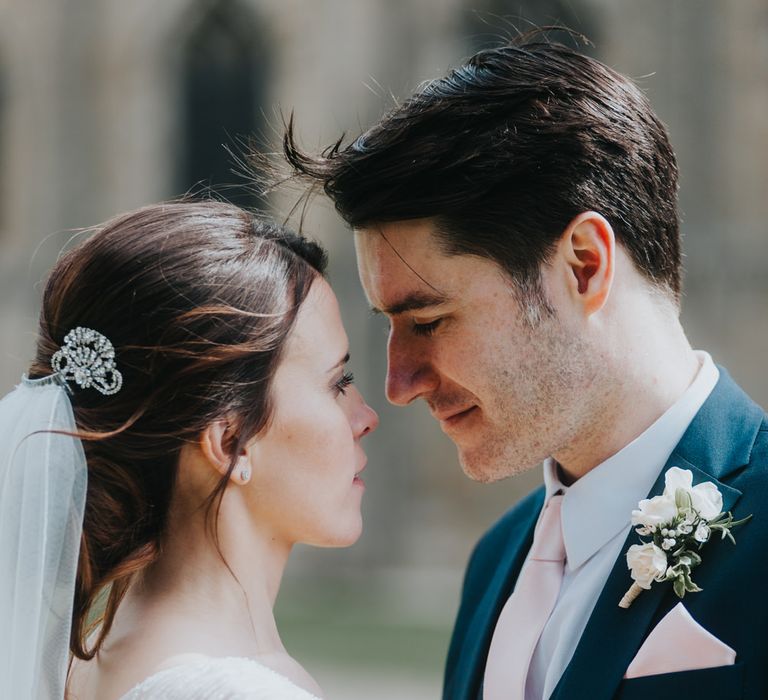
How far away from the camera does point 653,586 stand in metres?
2.83

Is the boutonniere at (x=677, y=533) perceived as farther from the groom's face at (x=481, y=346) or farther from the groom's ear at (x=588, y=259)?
the groom's ear at (x=588, y=259)

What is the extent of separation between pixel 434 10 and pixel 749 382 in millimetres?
6106

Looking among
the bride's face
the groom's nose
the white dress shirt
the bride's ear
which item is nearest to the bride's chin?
the bride's face

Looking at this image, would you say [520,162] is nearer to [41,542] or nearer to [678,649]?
[678,649]

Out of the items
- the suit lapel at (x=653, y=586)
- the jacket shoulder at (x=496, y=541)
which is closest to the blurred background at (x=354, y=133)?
the jacket shoulder at (x=496, y=541)

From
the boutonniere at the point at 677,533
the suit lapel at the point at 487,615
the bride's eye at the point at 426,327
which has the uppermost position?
the bride's eye at the point at 426,327

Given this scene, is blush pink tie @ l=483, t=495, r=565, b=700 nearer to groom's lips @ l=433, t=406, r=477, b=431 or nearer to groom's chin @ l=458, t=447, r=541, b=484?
groom's chin @ l=458, t=447, r=541, b=484

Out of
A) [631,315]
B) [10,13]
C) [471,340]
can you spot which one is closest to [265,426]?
[471,340]

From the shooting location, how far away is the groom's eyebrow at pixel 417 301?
128 inches

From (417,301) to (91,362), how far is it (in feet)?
2.83

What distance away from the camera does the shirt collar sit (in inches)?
123

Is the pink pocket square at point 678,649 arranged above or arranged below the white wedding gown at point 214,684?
above

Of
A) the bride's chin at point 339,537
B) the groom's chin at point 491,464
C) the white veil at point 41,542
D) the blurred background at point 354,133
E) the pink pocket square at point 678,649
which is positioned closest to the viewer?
the pink pocket square at point 678,649

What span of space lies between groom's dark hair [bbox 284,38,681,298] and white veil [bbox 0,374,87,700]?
3.22 ft
